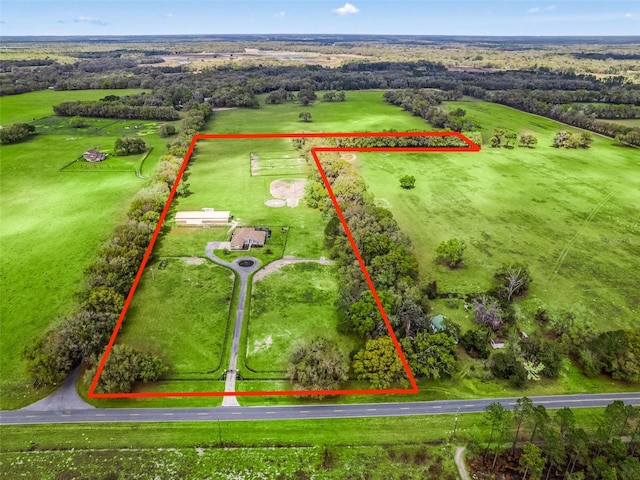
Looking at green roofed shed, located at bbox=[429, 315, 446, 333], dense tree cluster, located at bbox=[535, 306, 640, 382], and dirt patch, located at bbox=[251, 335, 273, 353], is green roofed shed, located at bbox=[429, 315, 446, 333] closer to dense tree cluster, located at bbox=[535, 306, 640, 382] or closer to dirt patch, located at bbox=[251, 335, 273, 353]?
dense tree cluster, located at bbox=[535, 306, 640, 382]

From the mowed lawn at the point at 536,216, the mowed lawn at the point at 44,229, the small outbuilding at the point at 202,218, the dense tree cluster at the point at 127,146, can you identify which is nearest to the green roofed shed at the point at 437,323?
the mowed lawn at the point at 536,216

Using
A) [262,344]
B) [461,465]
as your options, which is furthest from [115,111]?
[461,465]

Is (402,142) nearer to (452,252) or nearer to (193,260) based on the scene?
(452,252)

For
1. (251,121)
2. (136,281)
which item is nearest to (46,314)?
(136,281)

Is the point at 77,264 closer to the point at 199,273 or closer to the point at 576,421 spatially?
the point at 199,273

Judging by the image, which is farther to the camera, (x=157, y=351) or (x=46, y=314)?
(x=46, y=314)

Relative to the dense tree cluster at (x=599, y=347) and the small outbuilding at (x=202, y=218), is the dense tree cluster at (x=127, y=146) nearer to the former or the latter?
the small outbuilding at (x=202, y=218)
